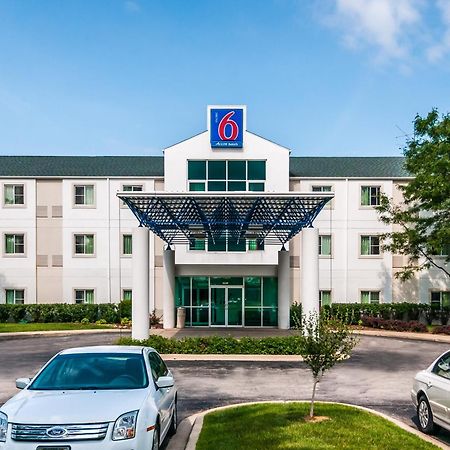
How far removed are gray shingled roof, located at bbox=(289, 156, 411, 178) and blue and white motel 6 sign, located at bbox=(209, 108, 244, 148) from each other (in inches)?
186

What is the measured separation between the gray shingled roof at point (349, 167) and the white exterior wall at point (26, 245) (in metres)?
16.1

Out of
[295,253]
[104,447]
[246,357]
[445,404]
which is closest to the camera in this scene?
[104,447]

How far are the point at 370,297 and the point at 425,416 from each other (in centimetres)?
2473

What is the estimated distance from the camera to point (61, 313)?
3316cm

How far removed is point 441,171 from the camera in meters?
28.7

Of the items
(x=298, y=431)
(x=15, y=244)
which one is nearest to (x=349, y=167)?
(x=15, y=244)

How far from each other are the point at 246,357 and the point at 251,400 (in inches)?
275

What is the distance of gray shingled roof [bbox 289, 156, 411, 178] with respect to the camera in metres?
34.5

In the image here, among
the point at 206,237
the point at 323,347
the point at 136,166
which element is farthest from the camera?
the point at 136,166

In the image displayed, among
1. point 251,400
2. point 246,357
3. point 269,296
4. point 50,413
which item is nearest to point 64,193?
point 269,296

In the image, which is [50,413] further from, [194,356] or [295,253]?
[295,253]

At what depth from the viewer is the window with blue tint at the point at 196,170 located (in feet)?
104

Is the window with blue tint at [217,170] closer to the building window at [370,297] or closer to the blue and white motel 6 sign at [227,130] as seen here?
the blue and white motel 6 sign at [227,130]

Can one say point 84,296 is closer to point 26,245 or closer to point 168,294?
point 26,245
